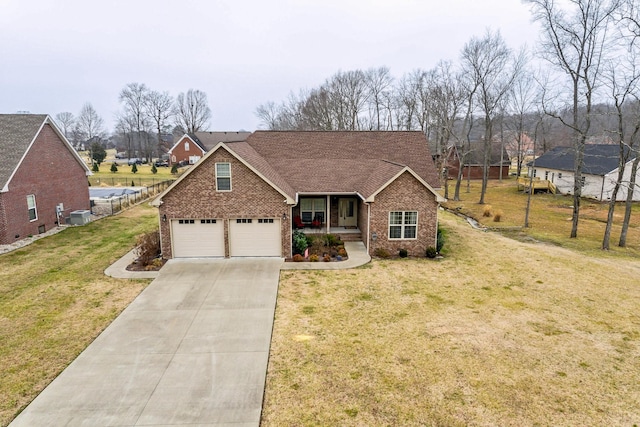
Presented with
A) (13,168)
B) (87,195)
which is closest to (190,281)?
(13,168)

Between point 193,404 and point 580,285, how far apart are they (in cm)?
1543

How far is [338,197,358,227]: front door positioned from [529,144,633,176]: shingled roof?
23096 mm

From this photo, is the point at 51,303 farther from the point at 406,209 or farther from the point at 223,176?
the point at 406,209

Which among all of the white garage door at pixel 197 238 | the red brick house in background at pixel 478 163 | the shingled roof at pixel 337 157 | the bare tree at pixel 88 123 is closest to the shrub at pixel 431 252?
the shingled roof at pixel 337 157

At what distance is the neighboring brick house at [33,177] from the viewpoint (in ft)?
68.0

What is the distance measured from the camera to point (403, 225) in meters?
19.3

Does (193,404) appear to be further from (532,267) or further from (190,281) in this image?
(532,267)

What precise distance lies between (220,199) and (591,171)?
38.4 metres

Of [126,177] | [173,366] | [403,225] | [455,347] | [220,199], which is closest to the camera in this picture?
[173,366]

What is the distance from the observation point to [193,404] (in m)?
8.22

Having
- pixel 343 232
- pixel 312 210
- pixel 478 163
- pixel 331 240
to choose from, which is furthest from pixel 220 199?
pixel 478 163

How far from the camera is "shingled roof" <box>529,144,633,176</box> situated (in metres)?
38.4

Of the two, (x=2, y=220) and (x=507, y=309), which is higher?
(x=2, y=220)

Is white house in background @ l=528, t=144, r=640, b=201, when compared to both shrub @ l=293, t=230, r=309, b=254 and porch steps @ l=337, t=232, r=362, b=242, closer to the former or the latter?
porch steps @ l=337, t=232, r=362, b=242
